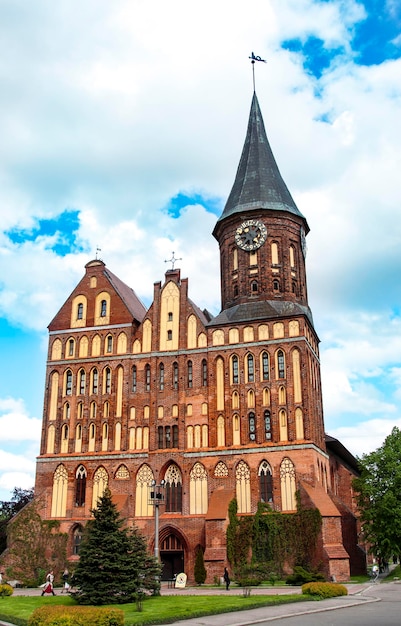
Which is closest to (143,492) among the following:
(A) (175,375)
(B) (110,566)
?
(A) (175,375)

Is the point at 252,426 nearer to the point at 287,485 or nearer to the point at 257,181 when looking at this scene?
the point at 287,485

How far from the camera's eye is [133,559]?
29.6 m

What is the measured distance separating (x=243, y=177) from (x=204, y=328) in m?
14.5

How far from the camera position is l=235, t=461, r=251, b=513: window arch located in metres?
43.1

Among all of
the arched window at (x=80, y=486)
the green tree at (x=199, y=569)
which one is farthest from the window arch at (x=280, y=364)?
the arched window at (x=80, y=486)

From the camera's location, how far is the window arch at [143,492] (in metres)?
45.1

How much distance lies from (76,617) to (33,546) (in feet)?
91.4

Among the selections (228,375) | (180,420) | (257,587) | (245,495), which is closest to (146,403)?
(180,420)

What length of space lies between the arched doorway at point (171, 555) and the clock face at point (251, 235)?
21.9 metres

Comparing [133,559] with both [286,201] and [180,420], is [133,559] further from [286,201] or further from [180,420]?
[286,201]

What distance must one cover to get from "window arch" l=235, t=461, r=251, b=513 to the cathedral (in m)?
0.07

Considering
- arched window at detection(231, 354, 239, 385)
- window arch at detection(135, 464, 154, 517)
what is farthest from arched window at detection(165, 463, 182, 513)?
arched window at detection(231, 354, 239, 385)

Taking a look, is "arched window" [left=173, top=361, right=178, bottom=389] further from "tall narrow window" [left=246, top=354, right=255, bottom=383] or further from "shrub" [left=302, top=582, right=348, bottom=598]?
"shrub" [left=302, top=582, right=348, bottom=598]

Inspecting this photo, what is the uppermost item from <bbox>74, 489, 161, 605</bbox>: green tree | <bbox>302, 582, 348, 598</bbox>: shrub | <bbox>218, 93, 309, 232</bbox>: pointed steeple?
<bbox>218, 93, 309, 232</bbox>: pointed steeple
